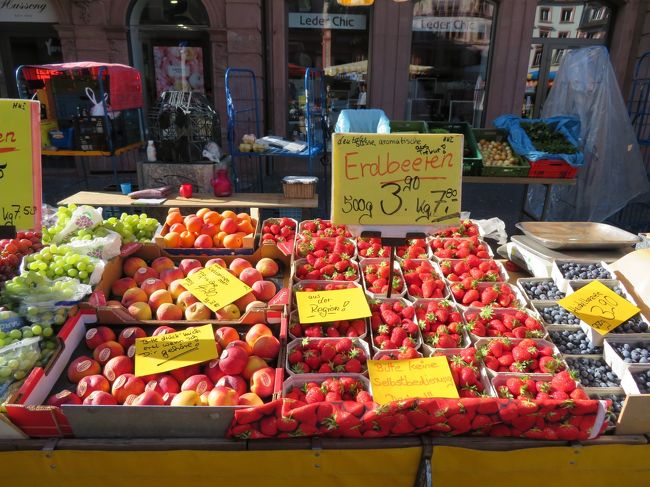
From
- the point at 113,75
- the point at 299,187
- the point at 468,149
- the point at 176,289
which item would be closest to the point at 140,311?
the point at 176,289

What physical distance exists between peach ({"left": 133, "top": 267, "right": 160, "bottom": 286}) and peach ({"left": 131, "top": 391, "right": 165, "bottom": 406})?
3.00 ft

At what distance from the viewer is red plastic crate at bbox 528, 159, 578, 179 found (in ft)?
17.9

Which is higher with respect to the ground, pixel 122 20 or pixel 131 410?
pixel 122 20

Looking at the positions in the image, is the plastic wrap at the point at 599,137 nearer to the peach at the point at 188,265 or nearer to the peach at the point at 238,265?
the peach at the point at 238,265

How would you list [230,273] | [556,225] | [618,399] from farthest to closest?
[556,225]
[230,273]
[618,399]

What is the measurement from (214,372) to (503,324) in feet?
4.40

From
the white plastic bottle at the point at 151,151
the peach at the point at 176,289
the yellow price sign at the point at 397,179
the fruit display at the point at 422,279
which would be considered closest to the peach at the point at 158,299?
the peach at the point at 176,289

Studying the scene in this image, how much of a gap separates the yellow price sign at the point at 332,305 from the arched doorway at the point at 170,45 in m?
6.97

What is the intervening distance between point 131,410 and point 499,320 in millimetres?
1638

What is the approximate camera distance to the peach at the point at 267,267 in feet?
8.66

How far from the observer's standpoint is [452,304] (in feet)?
7.55

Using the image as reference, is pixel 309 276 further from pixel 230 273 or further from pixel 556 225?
pixel 556 225

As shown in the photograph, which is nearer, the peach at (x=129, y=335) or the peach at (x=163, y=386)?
the peach at (x=163, y=386)

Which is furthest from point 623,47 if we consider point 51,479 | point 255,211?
point 51,479
